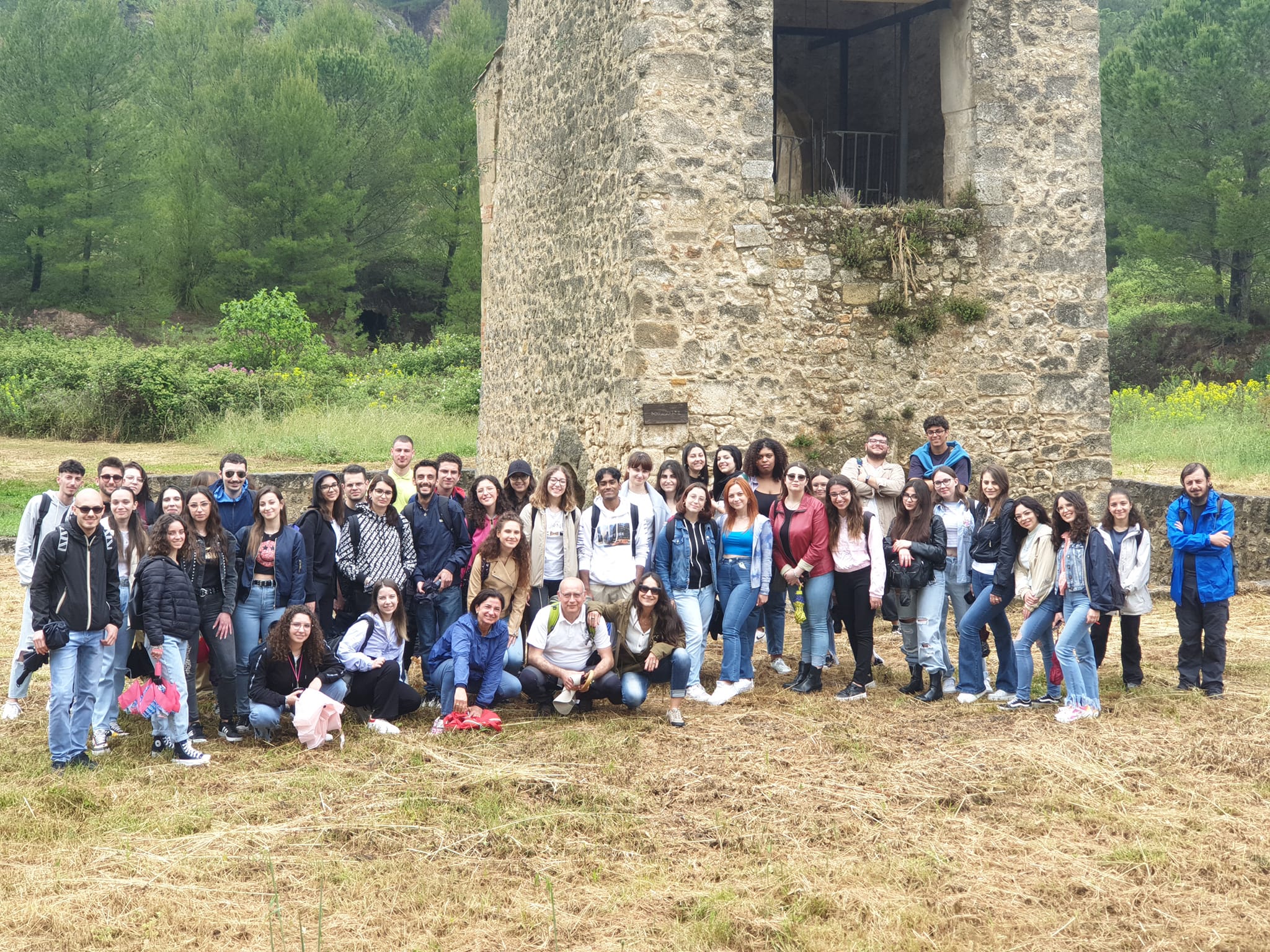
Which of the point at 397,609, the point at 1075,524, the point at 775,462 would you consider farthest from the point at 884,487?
the point at 397,609

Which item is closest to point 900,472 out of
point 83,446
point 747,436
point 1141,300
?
point 747,436

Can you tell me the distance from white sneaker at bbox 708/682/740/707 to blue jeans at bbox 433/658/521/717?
3.87 feet

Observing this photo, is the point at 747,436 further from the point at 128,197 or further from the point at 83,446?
the point at 128,197

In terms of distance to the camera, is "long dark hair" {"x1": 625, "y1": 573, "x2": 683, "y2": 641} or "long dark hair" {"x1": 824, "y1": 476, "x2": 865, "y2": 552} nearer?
"long dark hair" {"x1": 625, "y1": 573, "x2": 683, "y2": 641}

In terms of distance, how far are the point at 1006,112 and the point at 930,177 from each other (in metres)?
1.44

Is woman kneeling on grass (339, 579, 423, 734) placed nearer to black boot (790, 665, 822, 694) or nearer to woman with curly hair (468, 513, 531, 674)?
woman with curly hair (468, 513, 531, 674)

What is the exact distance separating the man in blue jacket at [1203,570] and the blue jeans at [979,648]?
104cm

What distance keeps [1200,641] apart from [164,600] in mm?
6113

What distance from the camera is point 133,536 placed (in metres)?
6.80

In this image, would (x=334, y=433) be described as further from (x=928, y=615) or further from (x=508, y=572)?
(x=928, y=615)

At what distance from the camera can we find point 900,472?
8.47m

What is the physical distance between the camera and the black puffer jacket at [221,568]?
263 inches

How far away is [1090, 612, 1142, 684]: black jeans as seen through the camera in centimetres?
753

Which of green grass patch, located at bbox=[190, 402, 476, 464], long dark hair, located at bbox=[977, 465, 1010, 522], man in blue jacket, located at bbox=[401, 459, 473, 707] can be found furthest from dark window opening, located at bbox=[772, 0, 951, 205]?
green grass patch, located at bbox=[190, 402, 476, 464]
